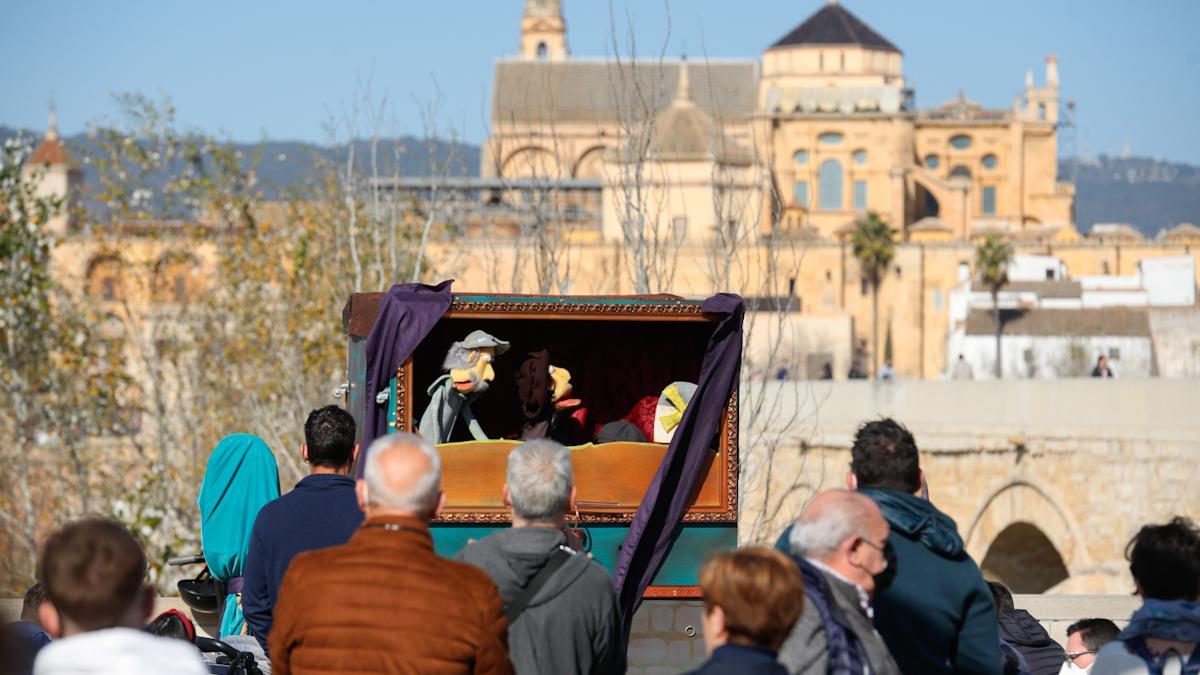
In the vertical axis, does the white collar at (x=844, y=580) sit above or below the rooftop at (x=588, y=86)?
below

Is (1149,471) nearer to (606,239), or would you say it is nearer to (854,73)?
(606,239)

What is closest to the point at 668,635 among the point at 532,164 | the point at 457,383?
the point at 457,383

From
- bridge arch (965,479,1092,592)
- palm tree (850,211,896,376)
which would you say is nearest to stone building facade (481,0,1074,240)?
palm tree (850,211,896,376)

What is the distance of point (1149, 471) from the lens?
1009 inches

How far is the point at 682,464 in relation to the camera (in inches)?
329

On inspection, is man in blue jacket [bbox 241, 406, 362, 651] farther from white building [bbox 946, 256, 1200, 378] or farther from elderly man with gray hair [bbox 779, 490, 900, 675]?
white building [bbox 946, 256, 1200, 378]

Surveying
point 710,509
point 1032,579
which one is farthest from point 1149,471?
point 710,509

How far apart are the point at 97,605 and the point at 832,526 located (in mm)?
1947

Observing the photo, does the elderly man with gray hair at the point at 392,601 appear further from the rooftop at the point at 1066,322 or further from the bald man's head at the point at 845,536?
the rooftop at the point at 1066,322

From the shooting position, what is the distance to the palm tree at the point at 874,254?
74.5 metres

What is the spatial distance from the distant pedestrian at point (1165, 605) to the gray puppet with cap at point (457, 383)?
374cm

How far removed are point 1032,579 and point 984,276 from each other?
37.2 meters

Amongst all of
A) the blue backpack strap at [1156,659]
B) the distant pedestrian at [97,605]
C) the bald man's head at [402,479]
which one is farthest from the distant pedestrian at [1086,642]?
the distant pedestrian at [97,605]

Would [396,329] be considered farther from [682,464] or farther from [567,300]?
[682,464]
